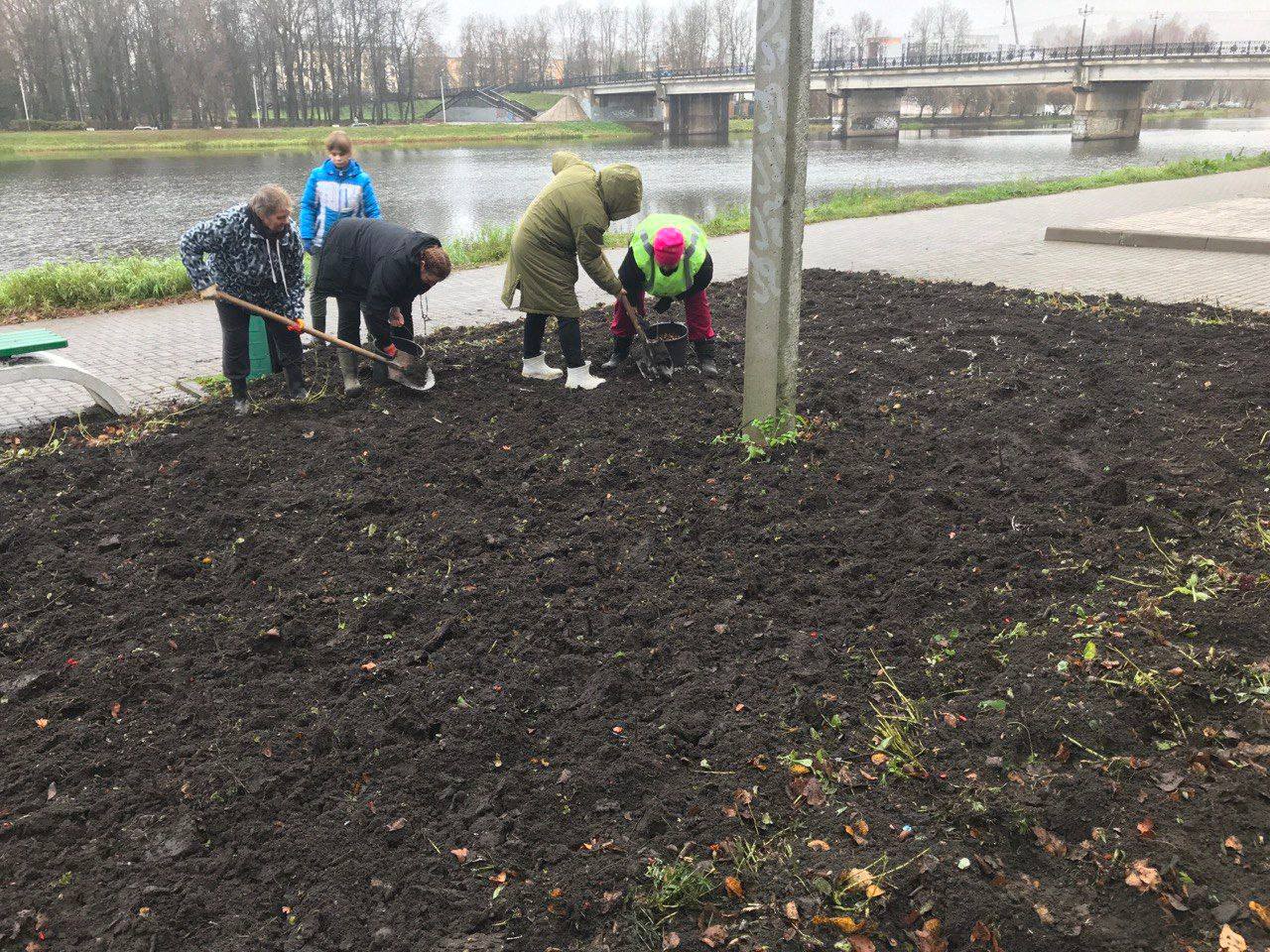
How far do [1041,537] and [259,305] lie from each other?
4686mm

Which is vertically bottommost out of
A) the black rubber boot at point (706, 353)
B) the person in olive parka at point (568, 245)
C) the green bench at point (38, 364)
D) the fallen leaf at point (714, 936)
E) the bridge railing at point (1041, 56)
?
the fallen leaf at point (714, 936)

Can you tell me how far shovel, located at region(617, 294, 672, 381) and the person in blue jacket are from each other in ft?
7.10

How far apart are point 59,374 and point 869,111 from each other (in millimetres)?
68721

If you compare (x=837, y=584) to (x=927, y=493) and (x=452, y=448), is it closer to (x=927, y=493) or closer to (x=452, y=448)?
(x=927, y=493)

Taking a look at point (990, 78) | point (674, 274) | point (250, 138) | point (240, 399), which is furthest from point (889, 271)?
point (990, 78)

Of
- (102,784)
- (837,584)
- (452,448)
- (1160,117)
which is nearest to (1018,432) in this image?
(837,584)

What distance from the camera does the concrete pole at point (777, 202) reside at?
4.05m

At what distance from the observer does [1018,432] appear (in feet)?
15.8

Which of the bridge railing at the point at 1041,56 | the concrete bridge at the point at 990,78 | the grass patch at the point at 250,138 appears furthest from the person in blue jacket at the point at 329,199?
the bridge railing at the point at 1041,56

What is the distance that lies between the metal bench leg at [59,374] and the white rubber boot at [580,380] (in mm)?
2848

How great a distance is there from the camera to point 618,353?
21.1 feet

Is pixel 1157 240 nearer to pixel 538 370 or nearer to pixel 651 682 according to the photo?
pixel 538 370

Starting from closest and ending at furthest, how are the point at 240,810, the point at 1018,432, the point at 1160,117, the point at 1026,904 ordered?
1. the point at 1026,904
2. the point at 240,810
3. the point at 1018,432
4. the point at 1160,117

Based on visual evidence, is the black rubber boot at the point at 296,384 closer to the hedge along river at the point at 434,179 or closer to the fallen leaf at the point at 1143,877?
the fallen leaf at the point at 1143,877
